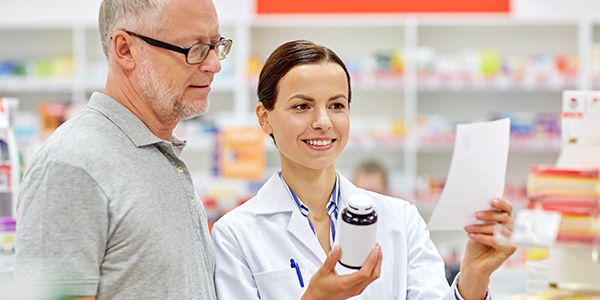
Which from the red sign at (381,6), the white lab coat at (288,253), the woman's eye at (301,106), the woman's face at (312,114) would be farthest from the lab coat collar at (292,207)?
the red sign at (381,6)

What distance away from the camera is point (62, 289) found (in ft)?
4.62

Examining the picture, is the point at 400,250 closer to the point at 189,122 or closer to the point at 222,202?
the point at 222,202

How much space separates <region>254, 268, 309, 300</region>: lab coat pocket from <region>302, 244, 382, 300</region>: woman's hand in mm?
207

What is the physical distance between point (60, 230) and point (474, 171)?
933mm

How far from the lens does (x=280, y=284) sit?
5.94 feet

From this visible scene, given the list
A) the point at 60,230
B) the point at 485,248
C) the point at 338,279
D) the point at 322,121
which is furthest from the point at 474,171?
the point at 60,230

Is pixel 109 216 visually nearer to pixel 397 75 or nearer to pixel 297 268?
pixel 297 268

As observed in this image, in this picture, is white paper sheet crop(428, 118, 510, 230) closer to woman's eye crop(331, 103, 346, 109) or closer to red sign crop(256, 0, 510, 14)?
woman's eye crop(331, 103, 346, 109)

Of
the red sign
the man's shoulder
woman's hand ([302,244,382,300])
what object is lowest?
woman's hand ([302,244,382,300])

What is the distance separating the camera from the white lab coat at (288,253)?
1.82 meters

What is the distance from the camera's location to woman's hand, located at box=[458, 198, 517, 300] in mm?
1476

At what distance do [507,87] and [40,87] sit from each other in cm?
440

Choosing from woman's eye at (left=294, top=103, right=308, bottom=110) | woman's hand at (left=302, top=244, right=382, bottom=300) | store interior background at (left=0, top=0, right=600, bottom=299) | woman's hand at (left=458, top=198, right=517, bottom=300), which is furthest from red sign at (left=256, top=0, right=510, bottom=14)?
woman's hand at (left=302, top=244, right=382, bottom=300)

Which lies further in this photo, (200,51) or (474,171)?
(200,51)
